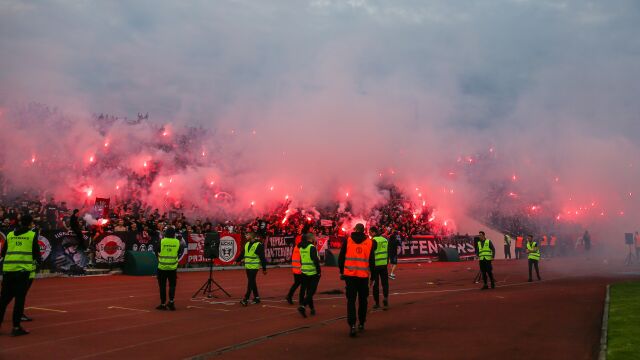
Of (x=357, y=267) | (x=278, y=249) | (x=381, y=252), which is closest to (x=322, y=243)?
(x=278, y=249)

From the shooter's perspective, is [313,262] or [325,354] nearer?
[325,354]

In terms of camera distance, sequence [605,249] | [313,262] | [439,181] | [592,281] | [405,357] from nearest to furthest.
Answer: [405,357] < [313,262] < [592,281] < [439,181] < [605,249]

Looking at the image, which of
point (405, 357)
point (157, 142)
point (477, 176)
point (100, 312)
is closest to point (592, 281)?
point (405, 357)

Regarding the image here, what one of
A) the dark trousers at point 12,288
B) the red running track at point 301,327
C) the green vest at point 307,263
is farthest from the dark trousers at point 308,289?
the dark trousers at point 12,288

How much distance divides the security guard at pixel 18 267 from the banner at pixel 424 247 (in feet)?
93.0

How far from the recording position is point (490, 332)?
9.57m

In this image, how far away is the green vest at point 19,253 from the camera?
9211mm

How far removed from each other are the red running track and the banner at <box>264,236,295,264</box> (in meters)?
11.0

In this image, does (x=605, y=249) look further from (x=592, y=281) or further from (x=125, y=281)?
(x=125, y=281)

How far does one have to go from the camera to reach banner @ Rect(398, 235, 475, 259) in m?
35.6

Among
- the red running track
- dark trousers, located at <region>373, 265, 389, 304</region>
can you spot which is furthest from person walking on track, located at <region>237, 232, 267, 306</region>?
dark trousers, located at <region>373, 265, 389, 304</region>

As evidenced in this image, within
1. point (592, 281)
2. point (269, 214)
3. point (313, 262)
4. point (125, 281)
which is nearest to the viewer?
point (313, 262)

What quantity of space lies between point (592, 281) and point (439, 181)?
84.7ft

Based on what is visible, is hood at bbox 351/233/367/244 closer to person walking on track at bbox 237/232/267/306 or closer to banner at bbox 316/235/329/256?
person walking on track at bbox 237/232/267/306
